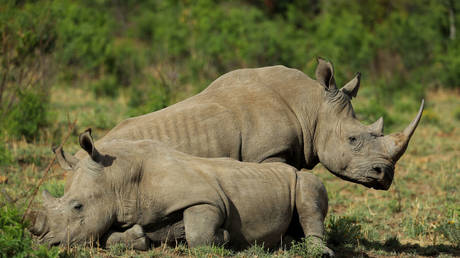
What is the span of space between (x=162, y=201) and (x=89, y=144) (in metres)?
0.73

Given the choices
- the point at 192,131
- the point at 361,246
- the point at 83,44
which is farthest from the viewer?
the point at 83,44

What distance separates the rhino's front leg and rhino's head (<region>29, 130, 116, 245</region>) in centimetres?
9

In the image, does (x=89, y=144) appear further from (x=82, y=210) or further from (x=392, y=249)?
(x=392, y=249)

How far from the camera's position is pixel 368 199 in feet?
31.8

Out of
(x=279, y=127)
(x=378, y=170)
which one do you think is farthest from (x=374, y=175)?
(x=279, y=127)

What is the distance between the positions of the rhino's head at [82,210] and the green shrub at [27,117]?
18.5 feet

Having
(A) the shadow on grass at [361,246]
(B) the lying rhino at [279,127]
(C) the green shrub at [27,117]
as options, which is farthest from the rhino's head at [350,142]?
(C) the green shrub at [27,117]

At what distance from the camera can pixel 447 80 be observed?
814 inches

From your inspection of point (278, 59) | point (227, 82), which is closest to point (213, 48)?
point (278, 59)

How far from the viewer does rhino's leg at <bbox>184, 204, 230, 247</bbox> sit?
5344mm

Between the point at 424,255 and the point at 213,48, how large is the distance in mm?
13890

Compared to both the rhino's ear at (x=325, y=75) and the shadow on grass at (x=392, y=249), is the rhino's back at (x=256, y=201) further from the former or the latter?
the rhino's ear at (x=325, y=75)

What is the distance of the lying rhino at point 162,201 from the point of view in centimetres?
534

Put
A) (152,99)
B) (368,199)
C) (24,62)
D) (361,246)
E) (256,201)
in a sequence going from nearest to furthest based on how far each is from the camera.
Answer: (256,201) → (361,246) → (368,199) → (152,99) → (24,62)
